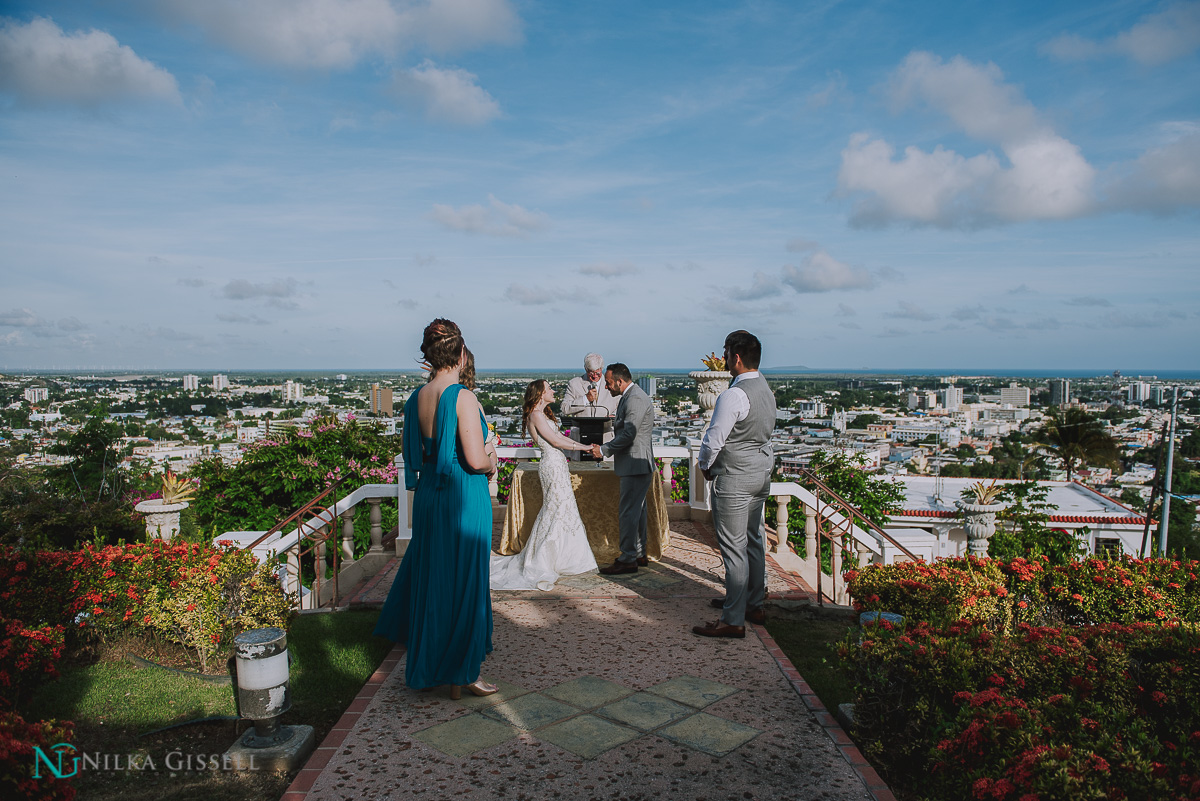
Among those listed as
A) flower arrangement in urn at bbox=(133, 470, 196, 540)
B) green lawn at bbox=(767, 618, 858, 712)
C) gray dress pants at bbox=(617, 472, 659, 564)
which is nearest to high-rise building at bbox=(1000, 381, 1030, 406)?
gray dress pants at bbox=(617, 472, 659, 564)

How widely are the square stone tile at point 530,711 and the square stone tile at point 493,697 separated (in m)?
0.04

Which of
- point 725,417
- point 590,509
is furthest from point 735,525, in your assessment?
point 590,509

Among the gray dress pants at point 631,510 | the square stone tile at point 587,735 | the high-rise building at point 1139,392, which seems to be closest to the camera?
the square stone tile at point 587,735

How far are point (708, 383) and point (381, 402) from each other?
4.67m

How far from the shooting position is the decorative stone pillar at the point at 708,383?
912 cm

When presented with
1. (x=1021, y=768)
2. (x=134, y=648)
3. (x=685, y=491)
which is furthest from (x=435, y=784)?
(x=685, y=491)

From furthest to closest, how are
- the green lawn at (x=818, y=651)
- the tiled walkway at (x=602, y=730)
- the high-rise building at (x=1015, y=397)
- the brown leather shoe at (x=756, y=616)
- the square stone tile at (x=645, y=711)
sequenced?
the high-rise building at (x=1015, y=397), the brown leather shoe at (x=756, y=616), the green lawn at (x=818, y=651), the square stone tile at (x=645, y=711), the tiled walkway at (x=602, y=730)

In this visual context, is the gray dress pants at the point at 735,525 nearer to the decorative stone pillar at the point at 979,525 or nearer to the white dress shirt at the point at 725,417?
the white dress shirt at the point at 725,417

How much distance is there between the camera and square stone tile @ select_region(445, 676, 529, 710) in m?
3.78

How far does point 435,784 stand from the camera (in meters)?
2.96

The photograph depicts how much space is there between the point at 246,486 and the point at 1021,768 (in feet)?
31.6

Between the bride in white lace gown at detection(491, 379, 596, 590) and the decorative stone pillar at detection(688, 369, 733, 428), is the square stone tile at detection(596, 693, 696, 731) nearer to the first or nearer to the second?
the bride in white lace gown at detection(491, 379, 596, 590)

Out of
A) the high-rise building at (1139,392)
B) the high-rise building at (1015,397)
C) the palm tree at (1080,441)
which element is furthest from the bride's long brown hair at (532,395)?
the high-rise building at (1015,397)

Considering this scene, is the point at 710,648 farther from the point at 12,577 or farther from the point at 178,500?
the point at 178,500
